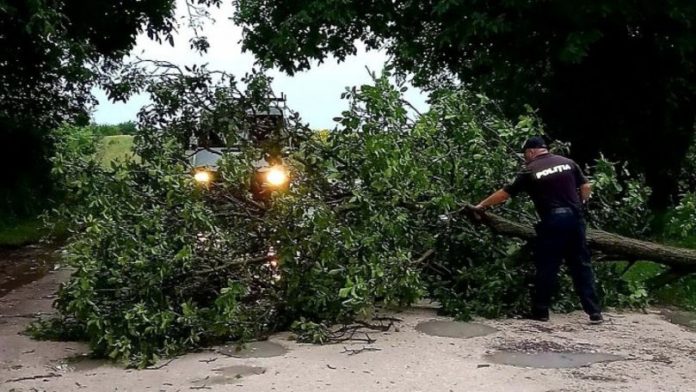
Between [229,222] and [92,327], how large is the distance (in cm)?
147

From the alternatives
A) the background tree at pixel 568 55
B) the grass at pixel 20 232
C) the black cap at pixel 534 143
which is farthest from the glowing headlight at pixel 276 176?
the grass at pixel 20 232

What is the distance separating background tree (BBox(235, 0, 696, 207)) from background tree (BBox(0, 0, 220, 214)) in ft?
8.49

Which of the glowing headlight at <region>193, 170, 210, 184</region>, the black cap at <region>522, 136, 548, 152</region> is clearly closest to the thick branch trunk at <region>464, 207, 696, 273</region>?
the black cap at <region>522, 136, 548, 152</region>

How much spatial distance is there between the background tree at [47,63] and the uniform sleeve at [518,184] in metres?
5.42

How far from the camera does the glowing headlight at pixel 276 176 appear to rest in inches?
257

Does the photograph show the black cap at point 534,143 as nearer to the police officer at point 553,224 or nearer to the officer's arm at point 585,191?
the police officer at point 553,224

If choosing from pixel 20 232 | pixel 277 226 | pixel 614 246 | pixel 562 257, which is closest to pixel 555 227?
pixel 562 257

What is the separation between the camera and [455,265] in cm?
747

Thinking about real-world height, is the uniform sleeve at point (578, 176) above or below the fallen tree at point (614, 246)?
above

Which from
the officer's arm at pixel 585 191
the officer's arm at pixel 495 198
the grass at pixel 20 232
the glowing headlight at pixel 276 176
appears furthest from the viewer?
the grass at pixel 20 232

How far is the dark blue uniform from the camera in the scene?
6.74 m

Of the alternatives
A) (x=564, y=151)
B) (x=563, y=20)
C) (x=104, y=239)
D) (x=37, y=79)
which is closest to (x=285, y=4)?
(x=37, y=79)

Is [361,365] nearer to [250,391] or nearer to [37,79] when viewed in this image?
[250,391]

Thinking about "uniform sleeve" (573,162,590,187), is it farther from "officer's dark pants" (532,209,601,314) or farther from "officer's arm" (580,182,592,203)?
"officer's dark pants" (532,209,601,314)
